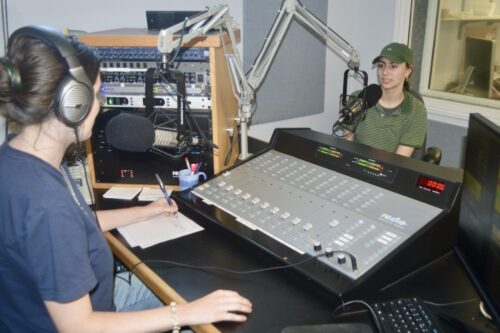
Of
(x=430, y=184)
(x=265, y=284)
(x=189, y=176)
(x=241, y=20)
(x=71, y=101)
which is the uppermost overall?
(x=241, y=20)

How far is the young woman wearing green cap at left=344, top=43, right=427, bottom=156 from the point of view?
86.4 inches

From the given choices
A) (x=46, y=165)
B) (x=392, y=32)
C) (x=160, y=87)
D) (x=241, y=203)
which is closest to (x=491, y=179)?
(x=241, y=203)

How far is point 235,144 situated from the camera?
1771 mm

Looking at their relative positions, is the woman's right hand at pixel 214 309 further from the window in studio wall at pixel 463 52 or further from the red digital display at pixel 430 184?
the window in studio wall at pixel 463 52

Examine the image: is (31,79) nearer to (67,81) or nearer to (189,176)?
(67,81)

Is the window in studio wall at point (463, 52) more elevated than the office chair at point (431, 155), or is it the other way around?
the window in studio wall at point (463, 52)

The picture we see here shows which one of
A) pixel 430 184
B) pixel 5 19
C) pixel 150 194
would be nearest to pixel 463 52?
pixel 430 184

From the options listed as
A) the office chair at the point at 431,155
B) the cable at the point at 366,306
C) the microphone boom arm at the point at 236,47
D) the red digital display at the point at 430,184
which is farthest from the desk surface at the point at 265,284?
the office chair at the point at 431,155

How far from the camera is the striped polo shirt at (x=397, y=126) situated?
7.18 ft

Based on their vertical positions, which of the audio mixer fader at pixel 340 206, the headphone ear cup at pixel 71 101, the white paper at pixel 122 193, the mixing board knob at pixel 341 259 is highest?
the headphone ear cup at pixel 71 101

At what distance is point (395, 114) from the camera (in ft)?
7.38

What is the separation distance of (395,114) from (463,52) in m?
1.04

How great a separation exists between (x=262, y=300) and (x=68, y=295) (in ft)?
1.26

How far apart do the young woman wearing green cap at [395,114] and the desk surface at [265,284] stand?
1.22 meters
